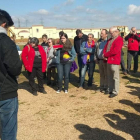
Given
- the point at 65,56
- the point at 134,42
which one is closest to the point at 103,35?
the point at 65,56

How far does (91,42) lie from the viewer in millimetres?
7109

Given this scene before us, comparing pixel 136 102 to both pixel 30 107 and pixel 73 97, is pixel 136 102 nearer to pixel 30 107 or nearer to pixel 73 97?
pixel 73 97

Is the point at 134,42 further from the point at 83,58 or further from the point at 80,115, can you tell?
the point at 80,115

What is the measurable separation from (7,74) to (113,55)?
12.2 feet

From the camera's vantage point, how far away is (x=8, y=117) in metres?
2.79

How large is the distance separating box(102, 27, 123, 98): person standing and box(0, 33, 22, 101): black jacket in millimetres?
3586

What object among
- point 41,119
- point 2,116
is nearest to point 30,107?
point 41,119

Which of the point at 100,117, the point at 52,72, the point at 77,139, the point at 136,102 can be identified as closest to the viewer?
the point at 77,139

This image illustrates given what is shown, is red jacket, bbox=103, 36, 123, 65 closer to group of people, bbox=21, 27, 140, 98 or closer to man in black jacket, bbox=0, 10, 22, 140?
group of people, bbox=21, 27, 140, 98

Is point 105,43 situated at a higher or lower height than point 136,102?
higher

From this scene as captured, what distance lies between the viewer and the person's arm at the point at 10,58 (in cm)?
250

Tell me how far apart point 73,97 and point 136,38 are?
459 cm

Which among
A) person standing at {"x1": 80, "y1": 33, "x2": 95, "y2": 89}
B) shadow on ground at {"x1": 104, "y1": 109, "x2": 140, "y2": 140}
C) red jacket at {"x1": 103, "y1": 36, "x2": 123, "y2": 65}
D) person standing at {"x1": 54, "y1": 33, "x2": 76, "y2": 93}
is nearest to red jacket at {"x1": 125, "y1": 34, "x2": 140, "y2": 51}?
person standing at {"x1": 80, "y1": 33, "x2": 95, "y2": 89}

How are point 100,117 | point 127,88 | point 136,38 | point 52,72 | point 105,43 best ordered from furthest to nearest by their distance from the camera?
point 136,38
point 52,72
point 127,88
point 105,43
point 100,117
